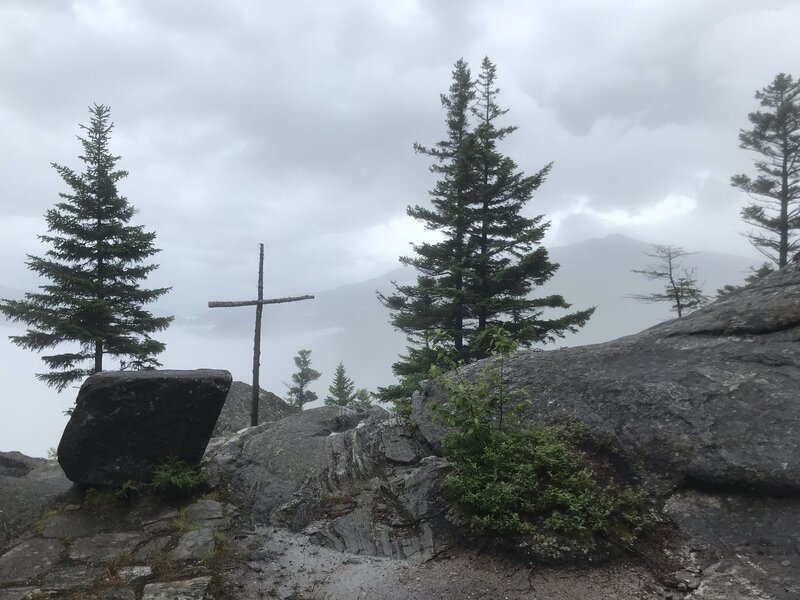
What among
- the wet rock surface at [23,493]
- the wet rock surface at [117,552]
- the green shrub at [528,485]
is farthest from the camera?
the wet rock surface at [23,493]

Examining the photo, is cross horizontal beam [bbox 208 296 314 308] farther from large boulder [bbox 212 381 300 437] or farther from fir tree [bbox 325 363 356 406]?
fir tree [bbox 325 363 356 406]

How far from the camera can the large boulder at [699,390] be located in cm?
543

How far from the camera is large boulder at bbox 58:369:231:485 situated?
22.8 feet

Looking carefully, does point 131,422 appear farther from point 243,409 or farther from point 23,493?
point 243,409

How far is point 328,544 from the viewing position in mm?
5859

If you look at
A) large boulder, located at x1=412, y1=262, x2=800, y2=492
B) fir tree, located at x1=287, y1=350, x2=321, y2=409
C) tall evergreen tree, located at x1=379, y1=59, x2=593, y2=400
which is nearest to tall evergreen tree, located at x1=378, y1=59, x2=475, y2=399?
tall evergreen tree, located at x1=379, y1=59, x2=593, y2=400

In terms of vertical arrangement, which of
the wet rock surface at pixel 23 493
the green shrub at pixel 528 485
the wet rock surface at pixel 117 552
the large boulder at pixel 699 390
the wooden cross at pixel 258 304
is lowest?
the wet rock surface at pixel 117 552

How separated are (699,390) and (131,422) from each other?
26.2 ft

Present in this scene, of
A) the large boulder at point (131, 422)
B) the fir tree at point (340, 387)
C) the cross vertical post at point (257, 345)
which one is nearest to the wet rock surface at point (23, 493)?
the large boulder at point (131, 422)

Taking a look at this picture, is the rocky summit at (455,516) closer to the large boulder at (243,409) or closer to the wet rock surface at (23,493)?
the wet rock surface at (23,493)

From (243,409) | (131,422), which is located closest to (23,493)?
(131,422)

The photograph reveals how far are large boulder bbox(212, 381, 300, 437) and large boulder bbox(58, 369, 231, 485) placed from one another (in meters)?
12.5

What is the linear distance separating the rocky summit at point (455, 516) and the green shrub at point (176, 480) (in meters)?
0.17

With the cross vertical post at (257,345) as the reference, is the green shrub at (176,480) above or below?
below
